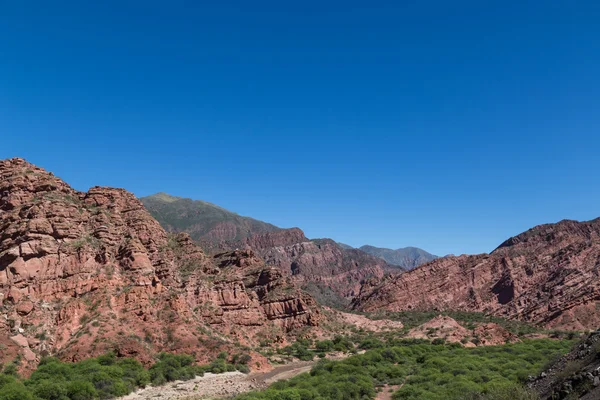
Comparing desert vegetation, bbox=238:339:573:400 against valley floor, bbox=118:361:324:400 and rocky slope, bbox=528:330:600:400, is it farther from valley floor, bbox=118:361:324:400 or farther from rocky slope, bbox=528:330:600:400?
valley floor, bbox=118:361:324:400

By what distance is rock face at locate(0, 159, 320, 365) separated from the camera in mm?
41906

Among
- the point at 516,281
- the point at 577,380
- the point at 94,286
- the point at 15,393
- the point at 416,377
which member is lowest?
the point at 416,377

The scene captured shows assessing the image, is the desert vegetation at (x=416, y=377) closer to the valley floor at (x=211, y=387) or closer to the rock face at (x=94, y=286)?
the valley floor at (x=211, y=387)

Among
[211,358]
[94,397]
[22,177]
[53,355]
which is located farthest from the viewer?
[22,177]

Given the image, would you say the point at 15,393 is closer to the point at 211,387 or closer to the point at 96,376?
the point at 96,376

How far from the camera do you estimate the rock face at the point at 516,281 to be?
319 feet

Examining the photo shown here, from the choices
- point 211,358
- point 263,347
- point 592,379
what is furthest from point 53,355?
point 592,379

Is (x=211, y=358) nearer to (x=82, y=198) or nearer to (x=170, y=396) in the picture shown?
(x=170, y=396)

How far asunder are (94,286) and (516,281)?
111 m

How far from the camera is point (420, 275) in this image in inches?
5305

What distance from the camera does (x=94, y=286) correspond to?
1891 inches

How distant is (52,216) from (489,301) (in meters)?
112

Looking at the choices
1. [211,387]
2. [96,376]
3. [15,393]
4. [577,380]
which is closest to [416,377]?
[211,387]

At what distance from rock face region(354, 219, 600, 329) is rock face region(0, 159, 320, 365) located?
215 ft
